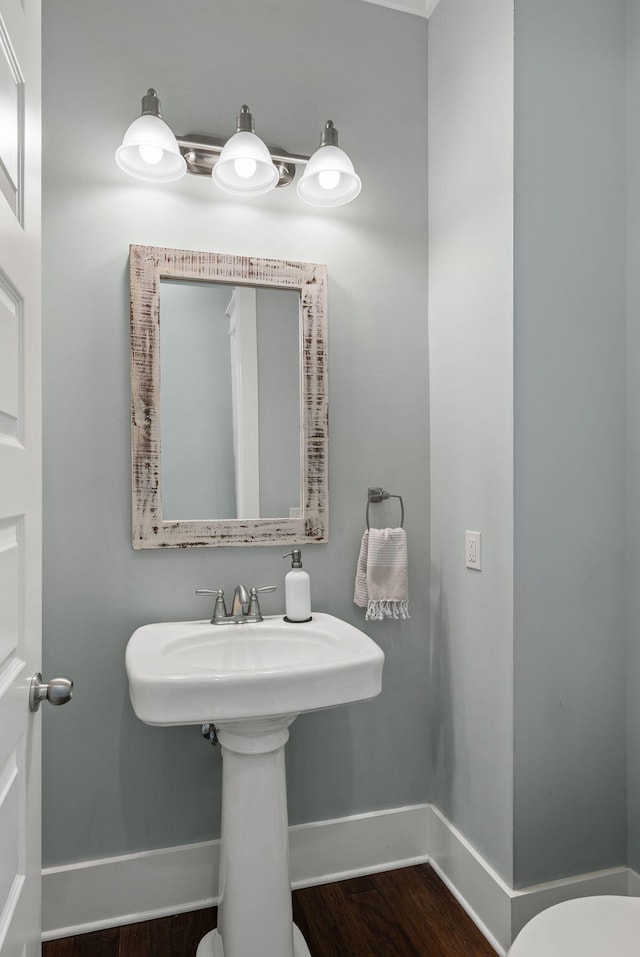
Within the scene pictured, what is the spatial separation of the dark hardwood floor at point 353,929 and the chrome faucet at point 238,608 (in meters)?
0.84

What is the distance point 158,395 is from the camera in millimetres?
1749

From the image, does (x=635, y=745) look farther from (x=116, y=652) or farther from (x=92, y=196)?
(x=92, y=196)

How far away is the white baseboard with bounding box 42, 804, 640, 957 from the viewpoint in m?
1.60

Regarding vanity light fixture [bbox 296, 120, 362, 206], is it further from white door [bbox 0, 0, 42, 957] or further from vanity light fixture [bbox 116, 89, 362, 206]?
white door [bbox 0, 0, 42, 957]

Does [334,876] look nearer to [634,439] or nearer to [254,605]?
[254,605]

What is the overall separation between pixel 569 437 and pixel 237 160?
46.9 inches

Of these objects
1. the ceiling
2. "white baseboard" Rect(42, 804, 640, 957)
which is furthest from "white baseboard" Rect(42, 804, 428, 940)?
the ceiling

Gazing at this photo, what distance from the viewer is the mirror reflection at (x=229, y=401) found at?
177cm

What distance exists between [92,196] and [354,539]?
1266 millimetres

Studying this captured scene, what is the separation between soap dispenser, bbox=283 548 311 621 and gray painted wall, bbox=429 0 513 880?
464 mm

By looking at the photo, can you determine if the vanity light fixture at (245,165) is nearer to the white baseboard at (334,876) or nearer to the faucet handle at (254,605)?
the faucet handle at (254,605)

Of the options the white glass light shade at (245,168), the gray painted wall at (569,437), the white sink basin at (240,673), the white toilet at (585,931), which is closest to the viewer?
the white toilet at (585,931)

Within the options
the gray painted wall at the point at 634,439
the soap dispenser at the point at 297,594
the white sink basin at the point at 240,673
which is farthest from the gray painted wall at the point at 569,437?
the soap dispenser at the point at 297,594

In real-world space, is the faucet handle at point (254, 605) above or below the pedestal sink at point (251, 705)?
above
